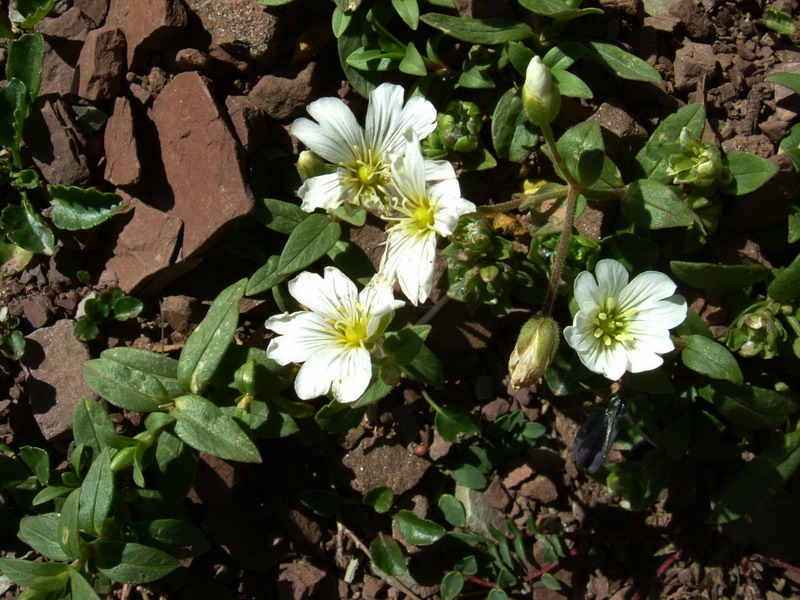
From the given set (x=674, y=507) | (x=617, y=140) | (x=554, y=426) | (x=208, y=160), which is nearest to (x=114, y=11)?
(x=208, y=160)

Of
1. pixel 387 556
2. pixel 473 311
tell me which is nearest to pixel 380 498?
pixel 387 556

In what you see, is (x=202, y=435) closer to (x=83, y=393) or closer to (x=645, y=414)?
(x=83, y=393)

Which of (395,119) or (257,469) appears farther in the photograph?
(257,469)

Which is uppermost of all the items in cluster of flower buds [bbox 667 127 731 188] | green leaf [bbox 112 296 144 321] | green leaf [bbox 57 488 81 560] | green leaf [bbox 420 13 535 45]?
green leaf [bbox 420 13 535 45]

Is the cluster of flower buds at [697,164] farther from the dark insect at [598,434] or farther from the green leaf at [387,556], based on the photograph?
the green leaf at [387,556]

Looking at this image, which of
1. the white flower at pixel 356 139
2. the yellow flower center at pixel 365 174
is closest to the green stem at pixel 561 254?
the white flower at pixel 356 139

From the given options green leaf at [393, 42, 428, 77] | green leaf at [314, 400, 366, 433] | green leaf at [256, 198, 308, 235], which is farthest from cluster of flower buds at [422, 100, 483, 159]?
green leaf at [314, 400, 366, 433]

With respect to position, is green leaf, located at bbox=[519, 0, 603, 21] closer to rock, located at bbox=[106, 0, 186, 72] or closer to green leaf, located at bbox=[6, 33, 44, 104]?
rock, located at bbox=[106, 0, 186, 72]
